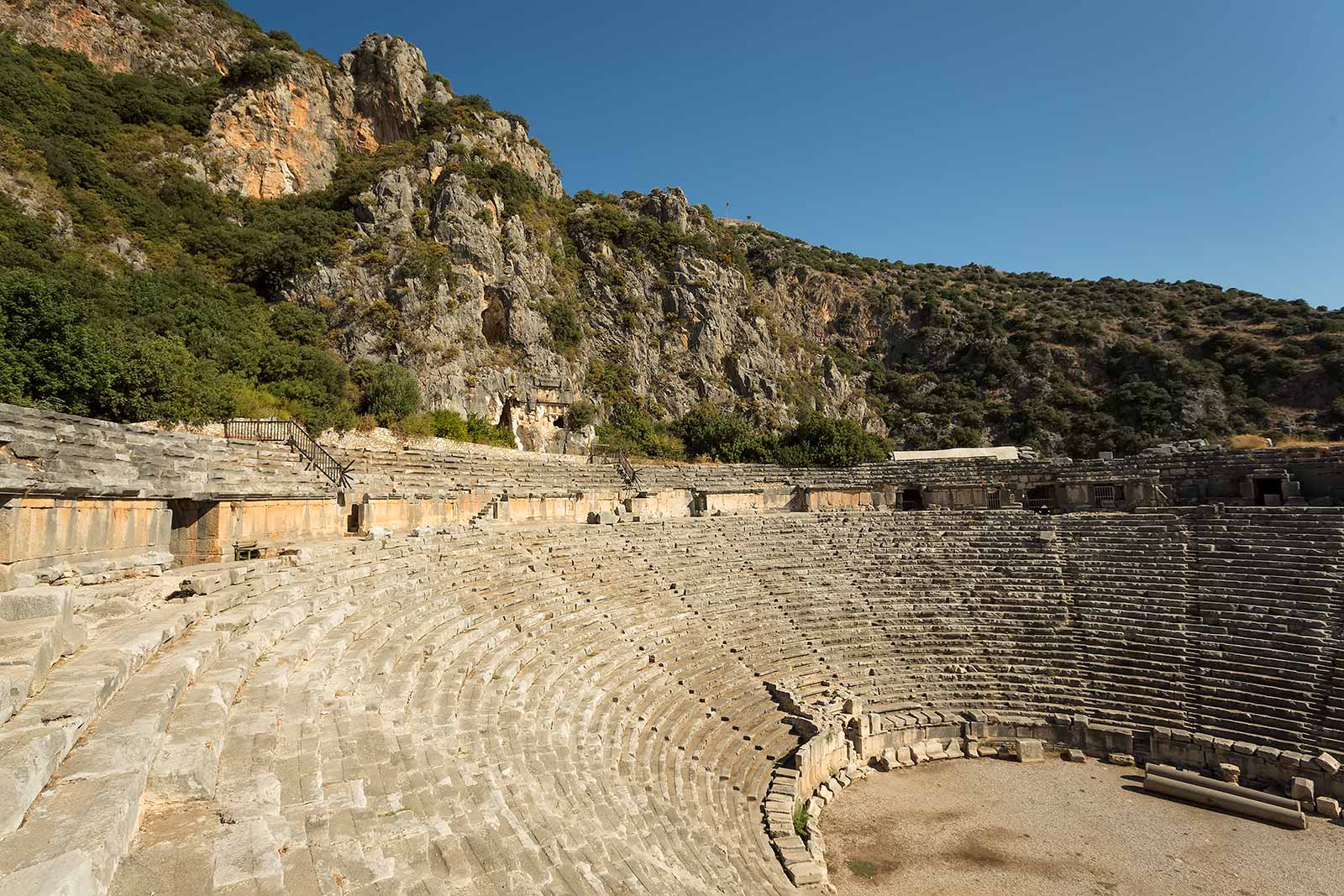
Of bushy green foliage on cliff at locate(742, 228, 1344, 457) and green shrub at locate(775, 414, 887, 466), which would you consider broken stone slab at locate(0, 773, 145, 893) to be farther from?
bushy green foliage on cliff at locate(742, 228, 1344, 457)

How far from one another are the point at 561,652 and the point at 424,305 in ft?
88.6

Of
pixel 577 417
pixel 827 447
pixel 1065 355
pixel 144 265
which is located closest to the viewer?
pixel 144 265

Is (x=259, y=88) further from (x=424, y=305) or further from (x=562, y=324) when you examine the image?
(x=562, y=324)

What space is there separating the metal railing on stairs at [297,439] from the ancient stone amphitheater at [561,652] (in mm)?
332

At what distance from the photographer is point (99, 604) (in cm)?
621

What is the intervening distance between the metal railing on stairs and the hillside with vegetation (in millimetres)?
855

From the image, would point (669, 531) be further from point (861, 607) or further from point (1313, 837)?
point (1313, 837)

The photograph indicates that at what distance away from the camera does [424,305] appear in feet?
107

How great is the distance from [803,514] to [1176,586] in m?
10.7

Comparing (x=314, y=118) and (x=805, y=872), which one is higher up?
(x=314, y=118)

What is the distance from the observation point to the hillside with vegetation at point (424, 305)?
75.9 ft

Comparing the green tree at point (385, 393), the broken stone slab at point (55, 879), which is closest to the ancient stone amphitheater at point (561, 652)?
the broken stone slab at point (55, 879)

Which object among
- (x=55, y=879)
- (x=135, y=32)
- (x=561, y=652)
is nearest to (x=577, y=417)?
(x=561, y=652)

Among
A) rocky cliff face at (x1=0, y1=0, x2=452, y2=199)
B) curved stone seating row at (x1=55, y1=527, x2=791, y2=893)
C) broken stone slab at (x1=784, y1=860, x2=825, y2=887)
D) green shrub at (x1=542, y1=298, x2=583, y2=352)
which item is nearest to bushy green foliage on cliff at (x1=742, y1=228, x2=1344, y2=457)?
green shrub at (x1=542, y1=298, x2=583, y2=352)
